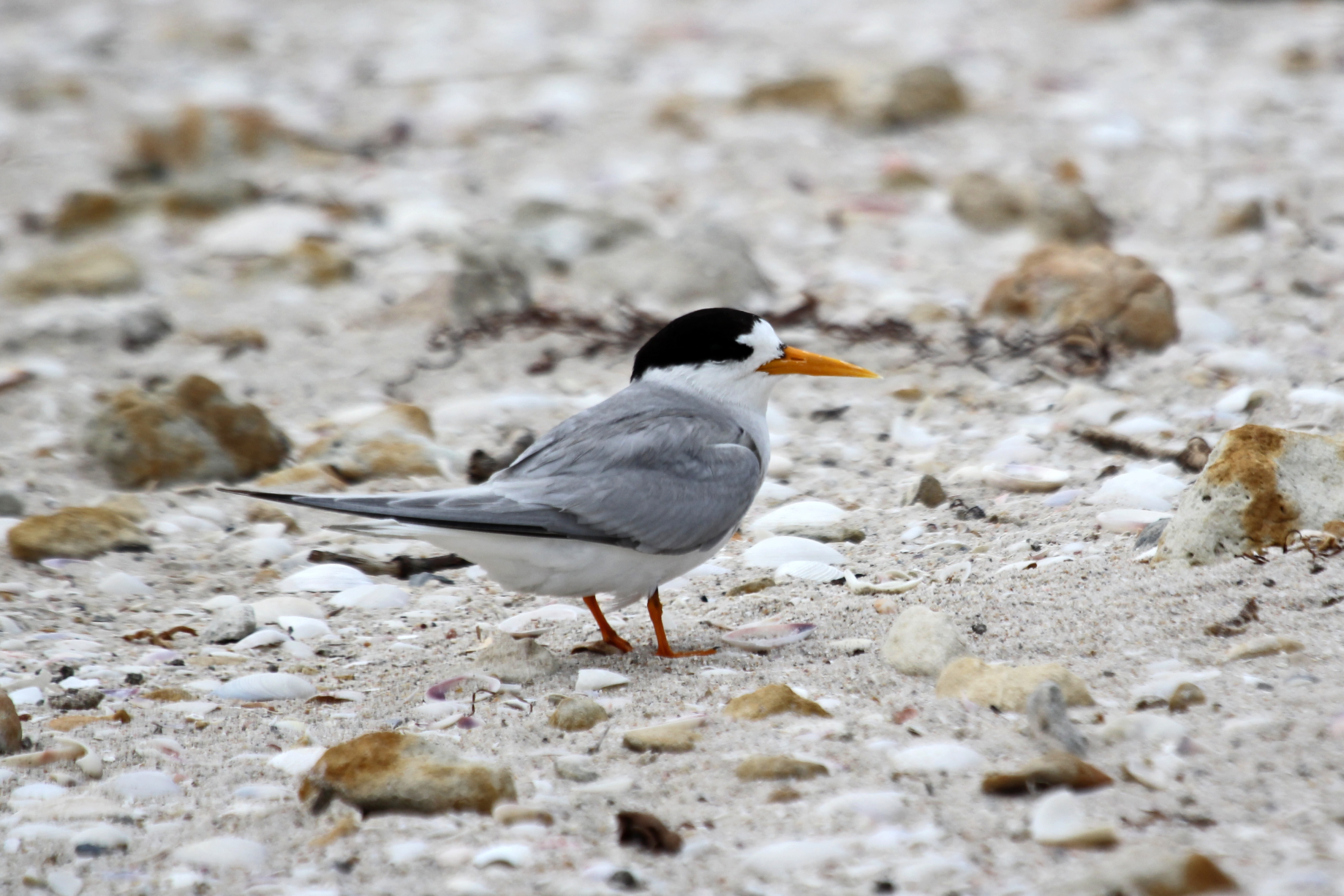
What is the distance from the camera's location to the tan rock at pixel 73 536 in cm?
396

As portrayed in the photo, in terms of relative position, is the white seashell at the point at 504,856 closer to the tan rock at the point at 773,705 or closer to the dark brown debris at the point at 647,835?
the dark brown debris at the point at 647,835

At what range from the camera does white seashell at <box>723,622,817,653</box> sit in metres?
3.30

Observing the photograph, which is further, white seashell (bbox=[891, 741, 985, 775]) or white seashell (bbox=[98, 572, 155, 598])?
white seashell (bbox=[98, 572, 155, 598])

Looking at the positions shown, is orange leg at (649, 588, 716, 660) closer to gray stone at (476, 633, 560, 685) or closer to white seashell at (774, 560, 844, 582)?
gray stone at (476, 633, 560, 685)

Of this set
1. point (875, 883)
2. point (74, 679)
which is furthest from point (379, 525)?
point (875, 883)

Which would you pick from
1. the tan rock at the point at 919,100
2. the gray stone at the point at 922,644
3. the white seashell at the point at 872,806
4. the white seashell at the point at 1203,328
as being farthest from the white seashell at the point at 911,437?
the tan rock at the point at 919,100

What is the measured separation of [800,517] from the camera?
13.5ft

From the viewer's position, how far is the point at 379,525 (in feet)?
10.6

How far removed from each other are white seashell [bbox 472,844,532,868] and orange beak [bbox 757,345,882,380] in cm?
197

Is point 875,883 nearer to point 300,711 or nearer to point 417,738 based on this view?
point 417,738

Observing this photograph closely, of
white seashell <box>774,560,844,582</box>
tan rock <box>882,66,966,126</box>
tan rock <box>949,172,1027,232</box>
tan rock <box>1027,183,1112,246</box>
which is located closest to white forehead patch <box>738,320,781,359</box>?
white seashell <box>774,560,844,582</box>

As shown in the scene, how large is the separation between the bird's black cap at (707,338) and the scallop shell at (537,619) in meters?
0.72

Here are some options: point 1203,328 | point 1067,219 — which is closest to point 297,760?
point 1203,328

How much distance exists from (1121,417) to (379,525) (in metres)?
2.59
